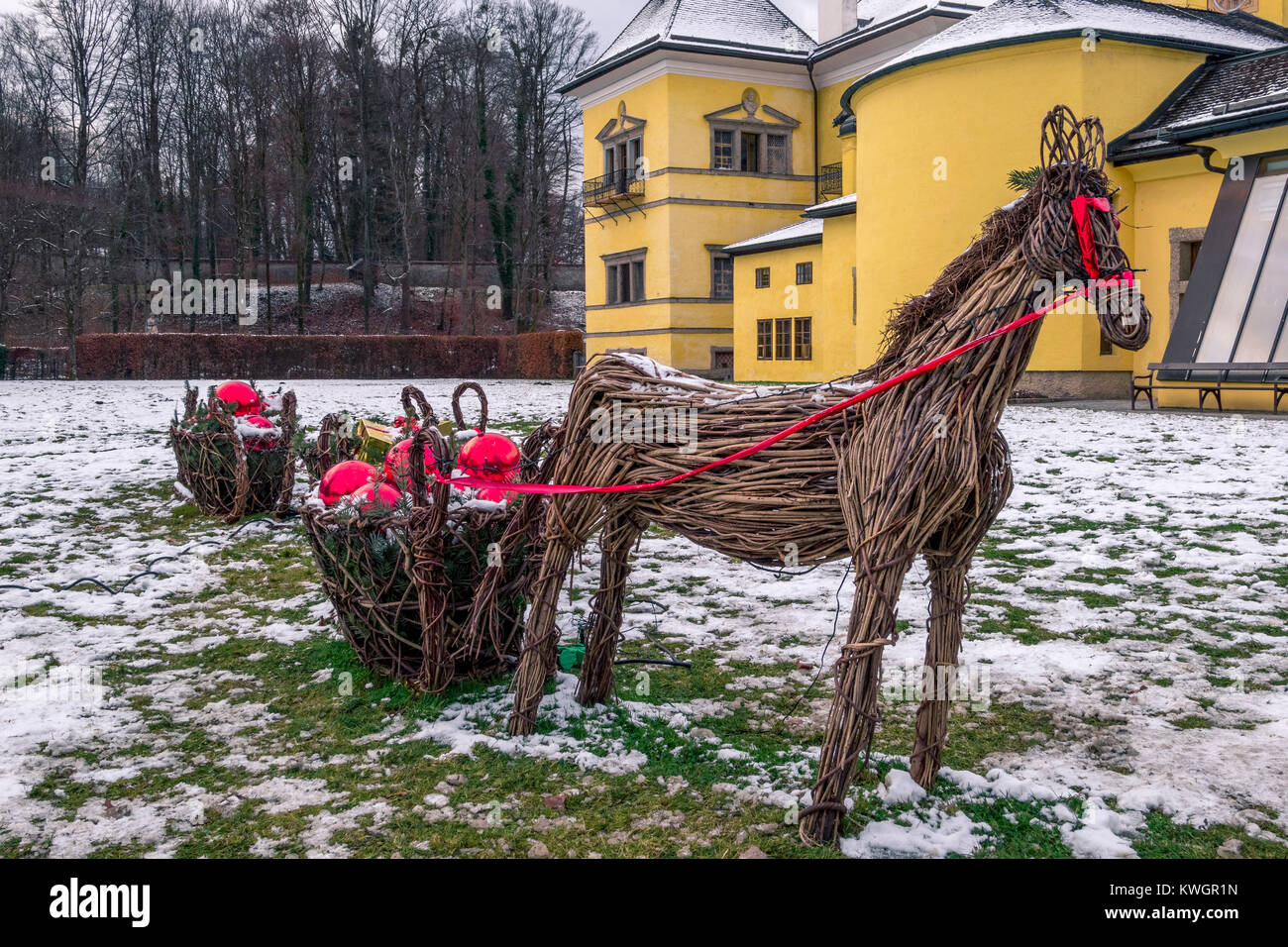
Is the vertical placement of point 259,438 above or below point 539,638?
above

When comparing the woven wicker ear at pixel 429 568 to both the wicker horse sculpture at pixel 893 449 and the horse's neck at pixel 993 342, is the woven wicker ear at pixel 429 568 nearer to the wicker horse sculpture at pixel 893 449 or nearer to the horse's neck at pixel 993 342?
the wicker horse sculpture at pixel 893 449

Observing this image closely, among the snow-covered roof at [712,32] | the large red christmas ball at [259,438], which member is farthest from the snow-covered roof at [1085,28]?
the large red christmas ball at [259,438]

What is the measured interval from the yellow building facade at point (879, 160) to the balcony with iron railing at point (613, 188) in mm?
93

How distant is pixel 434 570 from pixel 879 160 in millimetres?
22815

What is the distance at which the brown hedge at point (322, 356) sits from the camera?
36.5 meters

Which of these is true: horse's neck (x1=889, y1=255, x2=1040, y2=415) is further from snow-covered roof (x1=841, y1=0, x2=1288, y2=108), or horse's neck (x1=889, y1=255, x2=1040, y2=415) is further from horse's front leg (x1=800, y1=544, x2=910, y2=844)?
snow-covered roof (x1=841, y1=0, x2=1288, y2=108)

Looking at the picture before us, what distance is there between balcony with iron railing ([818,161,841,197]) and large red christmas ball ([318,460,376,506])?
1340 inches

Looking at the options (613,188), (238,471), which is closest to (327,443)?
(238,471)

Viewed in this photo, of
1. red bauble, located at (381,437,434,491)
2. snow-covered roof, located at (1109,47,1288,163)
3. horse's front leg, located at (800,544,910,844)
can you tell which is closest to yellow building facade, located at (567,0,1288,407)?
snow-covered roof, located at (1109,47,1288,163)

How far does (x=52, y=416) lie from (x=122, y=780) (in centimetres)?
1787

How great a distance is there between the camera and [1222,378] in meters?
18.2

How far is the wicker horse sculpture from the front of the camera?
11.2 feet

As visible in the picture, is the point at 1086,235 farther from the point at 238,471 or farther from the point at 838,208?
the point at 838,208
